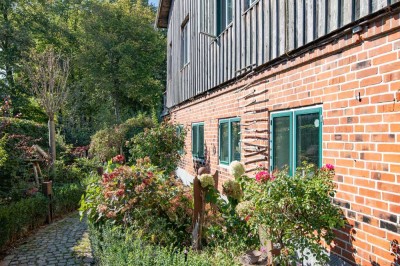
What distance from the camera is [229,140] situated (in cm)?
732

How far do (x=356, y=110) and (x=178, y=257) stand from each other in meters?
2.50

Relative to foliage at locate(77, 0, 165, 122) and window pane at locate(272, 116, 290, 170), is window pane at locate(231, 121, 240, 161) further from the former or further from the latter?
foliage at locate(77, 0, 165, 122)

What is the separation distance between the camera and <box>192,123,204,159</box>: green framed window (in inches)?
390

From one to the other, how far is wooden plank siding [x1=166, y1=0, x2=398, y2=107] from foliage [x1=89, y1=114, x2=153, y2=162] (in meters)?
6.30

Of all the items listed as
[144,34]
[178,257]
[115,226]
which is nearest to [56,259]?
[115,226]

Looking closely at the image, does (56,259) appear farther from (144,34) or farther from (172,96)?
(144,34)

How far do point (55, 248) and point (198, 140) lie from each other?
16.8 ft

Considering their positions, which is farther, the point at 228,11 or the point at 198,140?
the point at 198,140

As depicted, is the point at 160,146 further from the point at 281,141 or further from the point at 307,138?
the point at 307,138

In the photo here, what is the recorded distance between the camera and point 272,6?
198 inches

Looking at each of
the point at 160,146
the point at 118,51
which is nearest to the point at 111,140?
the point at 160,146

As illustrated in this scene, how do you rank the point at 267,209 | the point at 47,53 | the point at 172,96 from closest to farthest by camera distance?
the point at 267,209, the point at 47,53, the point at 172,96

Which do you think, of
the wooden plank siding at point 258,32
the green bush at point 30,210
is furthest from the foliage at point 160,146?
the green bush at point 30,210

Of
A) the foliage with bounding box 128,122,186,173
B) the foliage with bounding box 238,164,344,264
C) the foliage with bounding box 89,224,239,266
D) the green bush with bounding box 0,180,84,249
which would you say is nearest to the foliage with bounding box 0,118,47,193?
the green bush with bounding box 0,180,84,249
